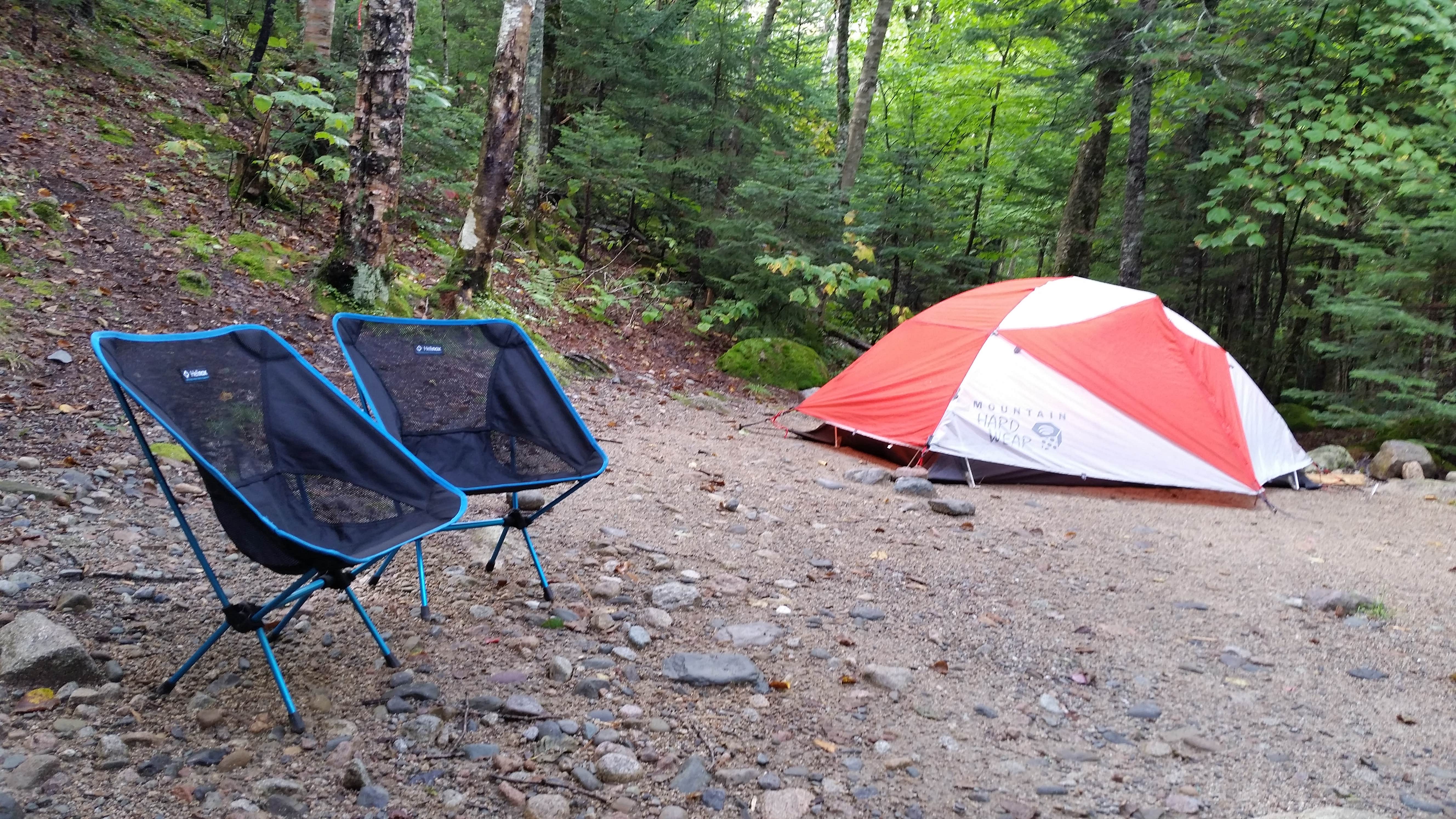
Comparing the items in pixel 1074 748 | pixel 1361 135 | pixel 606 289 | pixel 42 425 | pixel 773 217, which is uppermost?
pixel 1361 135

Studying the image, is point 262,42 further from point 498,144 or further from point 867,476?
point 867,476

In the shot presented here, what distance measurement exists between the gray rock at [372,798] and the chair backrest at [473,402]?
1.35 m

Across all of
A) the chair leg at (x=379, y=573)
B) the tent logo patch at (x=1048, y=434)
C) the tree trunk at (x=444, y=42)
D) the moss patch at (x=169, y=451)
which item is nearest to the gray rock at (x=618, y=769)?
the chair leg at (x=379, y=573)

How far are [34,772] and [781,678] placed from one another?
6.47ft

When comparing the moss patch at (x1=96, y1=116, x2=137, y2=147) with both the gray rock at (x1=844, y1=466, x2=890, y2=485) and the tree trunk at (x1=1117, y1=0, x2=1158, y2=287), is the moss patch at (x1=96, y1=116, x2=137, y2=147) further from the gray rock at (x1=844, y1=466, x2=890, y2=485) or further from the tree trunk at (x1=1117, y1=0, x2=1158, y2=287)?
the tree trunk at (x1=1117, y1=0, x2=1158, y2=287)

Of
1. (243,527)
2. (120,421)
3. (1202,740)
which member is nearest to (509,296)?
(120,421)

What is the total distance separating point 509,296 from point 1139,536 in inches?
250

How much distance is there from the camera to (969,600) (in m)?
3.88

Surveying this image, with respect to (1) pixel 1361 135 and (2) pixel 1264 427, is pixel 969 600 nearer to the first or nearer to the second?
(2) pixel 1264 427

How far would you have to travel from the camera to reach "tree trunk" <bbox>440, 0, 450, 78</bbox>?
12.7 metres

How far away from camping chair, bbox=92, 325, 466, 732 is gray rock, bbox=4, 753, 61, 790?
0.35m

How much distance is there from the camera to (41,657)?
2.21m

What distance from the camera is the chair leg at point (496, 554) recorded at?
3.40 m

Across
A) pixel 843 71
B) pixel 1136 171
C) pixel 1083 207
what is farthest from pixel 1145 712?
pixel 843 71
